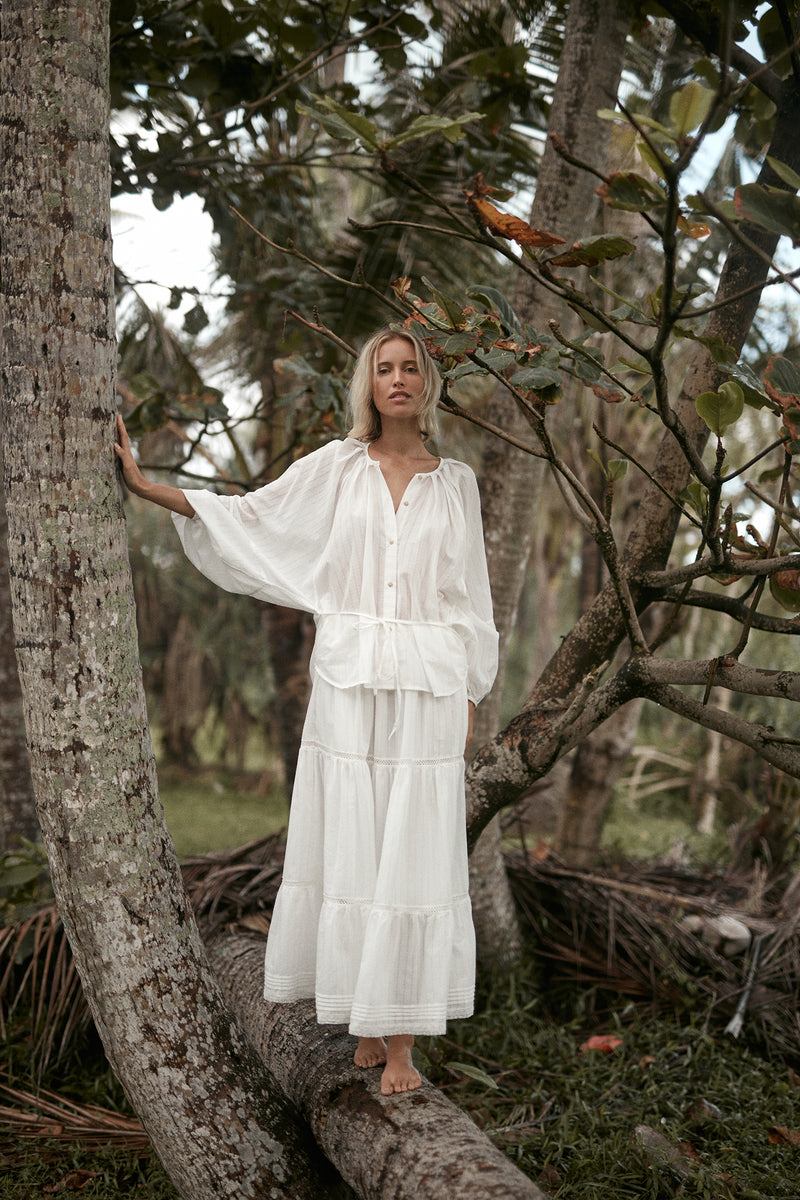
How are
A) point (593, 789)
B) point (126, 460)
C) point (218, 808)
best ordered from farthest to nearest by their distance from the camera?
1. point (218, 808)
2. point (593, 789)
3. point (126, 460)

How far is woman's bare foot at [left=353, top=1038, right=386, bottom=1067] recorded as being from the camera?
89.6 inches

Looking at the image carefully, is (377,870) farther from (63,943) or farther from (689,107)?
(689,107)

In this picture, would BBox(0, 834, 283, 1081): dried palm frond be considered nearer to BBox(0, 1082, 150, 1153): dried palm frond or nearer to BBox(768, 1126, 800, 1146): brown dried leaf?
BBox(0, 1082, 150, 1153): dried palm frond

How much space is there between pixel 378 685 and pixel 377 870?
47 centimetres

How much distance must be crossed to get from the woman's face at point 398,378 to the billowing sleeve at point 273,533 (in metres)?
0.20

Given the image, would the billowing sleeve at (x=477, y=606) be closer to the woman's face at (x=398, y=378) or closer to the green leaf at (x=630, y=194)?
the woman's face at (x=398, y=378)

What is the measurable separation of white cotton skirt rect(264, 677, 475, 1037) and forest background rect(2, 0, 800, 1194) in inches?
18.3

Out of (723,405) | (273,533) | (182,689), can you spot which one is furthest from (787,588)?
(182,689)

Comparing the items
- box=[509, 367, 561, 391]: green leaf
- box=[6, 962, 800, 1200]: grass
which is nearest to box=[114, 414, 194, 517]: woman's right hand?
box=[509, 367, 561, 391]: green leaf

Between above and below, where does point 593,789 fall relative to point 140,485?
below

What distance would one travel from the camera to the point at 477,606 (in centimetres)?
259

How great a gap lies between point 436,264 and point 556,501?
358cm

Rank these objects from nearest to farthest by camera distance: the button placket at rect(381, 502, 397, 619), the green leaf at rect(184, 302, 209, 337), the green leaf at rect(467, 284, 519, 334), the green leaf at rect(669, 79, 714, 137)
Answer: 1. the green leaf at rect(669, 79, 714, 137)
2. the green leaf at rect(467, 284, 519, 334)
3. the button placket at rect(381, 502, 397, 619)
4. the green leaf at rect(184, 302, 209, 337)

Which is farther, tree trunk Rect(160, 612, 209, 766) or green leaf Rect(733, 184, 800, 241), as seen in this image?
tree trunk Rect(160, 612, 209, 766)
